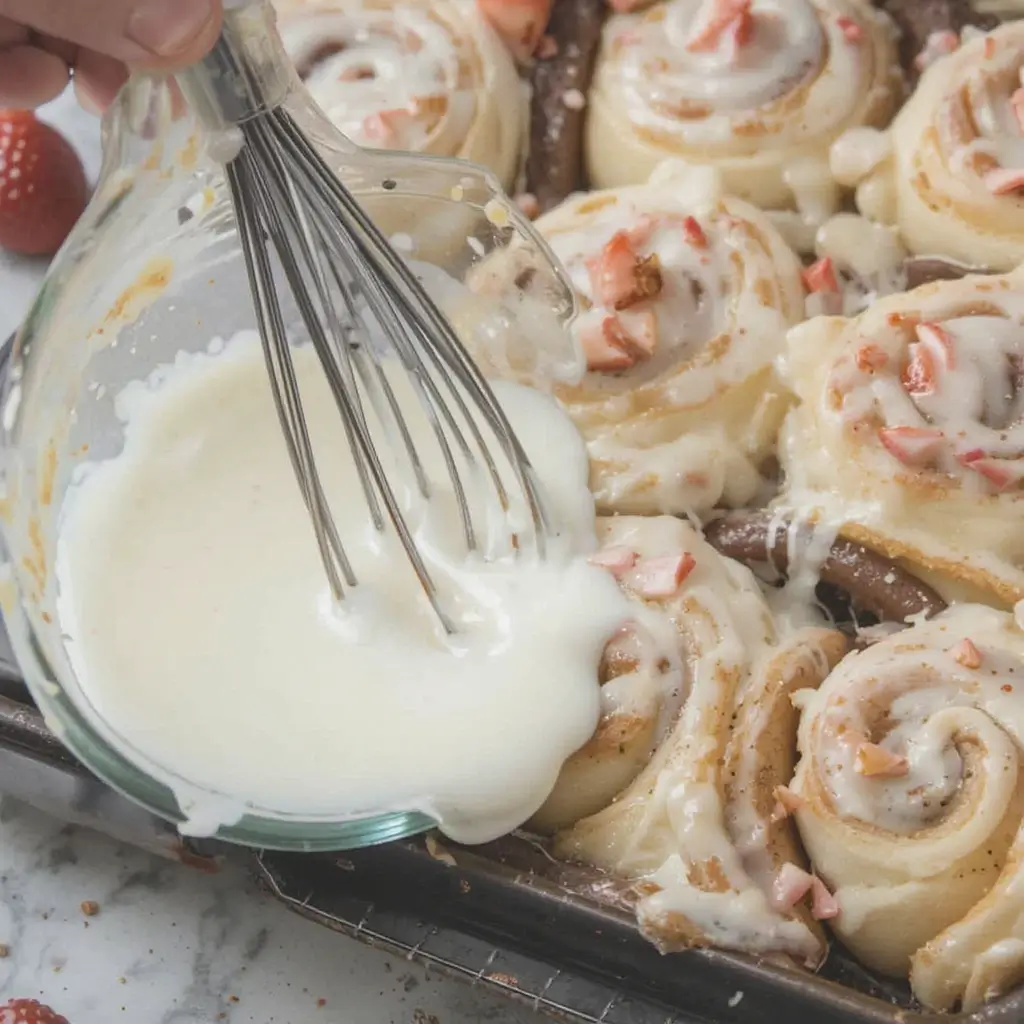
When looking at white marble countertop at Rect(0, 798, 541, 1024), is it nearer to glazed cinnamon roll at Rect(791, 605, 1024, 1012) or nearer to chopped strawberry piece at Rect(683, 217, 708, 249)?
glazed cinnamon roll at Rect(791, 605, 1024, 1012)

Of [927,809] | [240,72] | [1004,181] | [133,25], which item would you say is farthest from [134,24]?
[1004,181]

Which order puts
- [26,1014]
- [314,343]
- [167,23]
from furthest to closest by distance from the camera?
[26,1014]
[314,343]
[167,23]

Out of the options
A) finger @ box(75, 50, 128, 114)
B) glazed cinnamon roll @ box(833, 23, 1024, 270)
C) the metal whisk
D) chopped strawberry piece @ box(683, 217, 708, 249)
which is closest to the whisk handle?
the metal whisk

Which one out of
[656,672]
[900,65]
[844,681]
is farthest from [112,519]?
[900,65]

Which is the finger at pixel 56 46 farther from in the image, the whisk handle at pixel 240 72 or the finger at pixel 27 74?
the whisk handle at pixel 240 72

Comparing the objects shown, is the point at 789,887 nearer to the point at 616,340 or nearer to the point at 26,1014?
the point at 616,340

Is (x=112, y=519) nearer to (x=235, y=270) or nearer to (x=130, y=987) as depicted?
(x=235, y=270)

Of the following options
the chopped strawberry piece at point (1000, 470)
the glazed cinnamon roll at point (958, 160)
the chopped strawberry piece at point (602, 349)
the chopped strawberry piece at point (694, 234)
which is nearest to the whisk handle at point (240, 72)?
the chopped strawberry piece at point (602, 349)

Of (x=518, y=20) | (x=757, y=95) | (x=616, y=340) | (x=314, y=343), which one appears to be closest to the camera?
(x=314, y=343)
